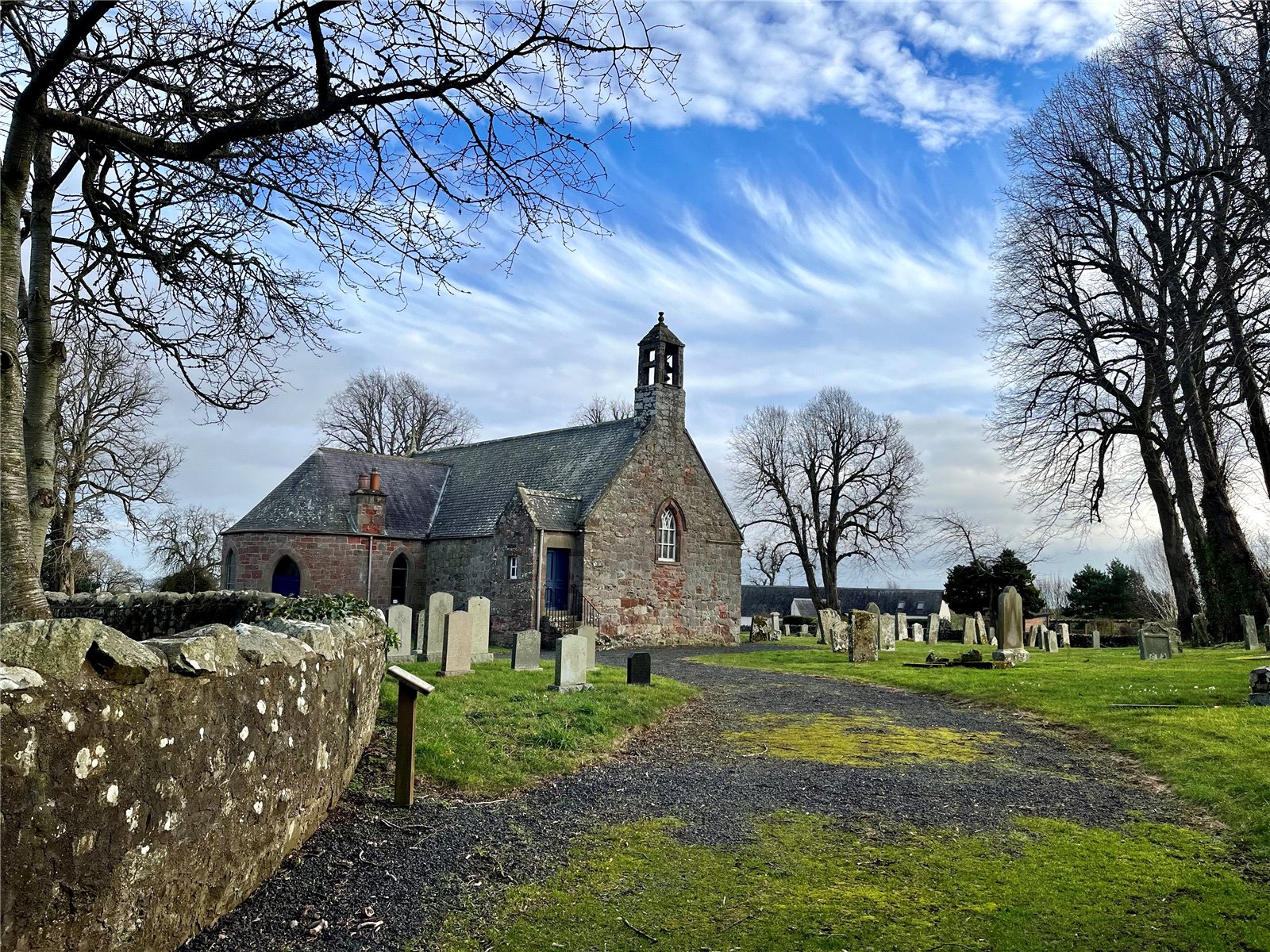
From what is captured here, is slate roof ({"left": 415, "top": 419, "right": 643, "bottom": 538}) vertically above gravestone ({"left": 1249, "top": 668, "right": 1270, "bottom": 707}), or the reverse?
slate roof ({"left": 415, "top": 419, "right": 643, "bottom": 538})

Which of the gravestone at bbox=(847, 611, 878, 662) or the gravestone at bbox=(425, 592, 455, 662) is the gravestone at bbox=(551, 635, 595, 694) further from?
the gravestone at bbox=(847, 611, 878, 662)

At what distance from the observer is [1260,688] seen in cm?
1323

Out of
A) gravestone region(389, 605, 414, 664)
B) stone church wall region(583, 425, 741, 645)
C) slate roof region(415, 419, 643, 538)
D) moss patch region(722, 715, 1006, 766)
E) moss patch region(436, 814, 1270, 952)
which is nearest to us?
moss patch region(436, 814, 1270, 952)

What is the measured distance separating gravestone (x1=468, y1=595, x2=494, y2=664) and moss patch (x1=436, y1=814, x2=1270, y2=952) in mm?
10937

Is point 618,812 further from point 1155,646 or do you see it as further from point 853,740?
point 1155,646

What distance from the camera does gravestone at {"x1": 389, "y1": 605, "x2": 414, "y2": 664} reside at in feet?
54.9

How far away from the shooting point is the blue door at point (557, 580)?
28.5m

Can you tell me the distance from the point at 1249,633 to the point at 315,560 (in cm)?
2796

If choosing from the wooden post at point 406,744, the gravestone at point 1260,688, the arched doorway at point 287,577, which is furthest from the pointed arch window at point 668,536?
the wooden post at point 406,744

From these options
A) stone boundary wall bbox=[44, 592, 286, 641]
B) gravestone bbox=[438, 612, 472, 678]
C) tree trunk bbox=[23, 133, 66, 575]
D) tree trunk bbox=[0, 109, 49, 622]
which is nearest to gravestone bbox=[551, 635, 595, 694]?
gravestone bbox=[438, 612, 472, 678]

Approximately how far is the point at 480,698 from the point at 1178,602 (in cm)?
2608

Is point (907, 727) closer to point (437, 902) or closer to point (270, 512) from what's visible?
→ point (437, 902)

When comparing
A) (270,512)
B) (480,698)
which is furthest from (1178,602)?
(270,512)

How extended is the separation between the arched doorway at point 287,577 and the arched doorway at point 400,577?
3340 millimetres
